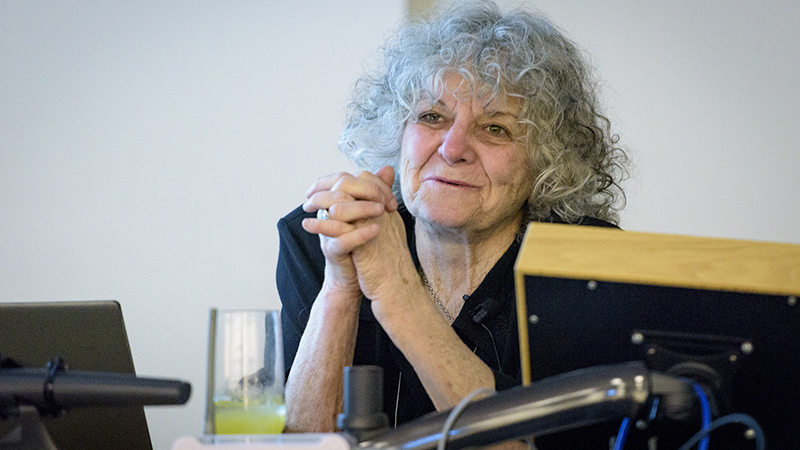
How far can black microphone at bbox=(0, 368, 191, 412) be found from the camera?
631 mm

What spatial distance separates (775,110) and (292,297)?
6.33 feet

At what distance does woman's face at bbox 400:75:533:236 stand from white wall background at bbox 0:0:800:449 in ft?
4.20

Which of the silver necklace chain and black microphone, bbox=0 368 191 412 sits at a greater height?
black microphone, bbox=0 368 191 412

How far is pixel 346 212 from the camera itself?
3.97 feet

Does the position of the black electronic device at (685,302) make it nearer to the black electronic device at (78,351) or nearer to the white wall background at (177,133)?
the black electronic device at (78,351)

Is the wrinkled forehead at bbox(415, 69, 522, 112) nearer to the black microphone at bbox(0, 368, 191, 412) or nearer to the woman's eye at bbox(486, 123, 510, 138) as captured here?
the woman's eye at bbox(486, 123, 510, 138)

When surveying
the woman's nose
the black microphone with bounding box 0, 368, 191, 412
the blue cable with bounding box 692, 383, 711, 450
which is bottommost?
the blue cable with bounding box 692, 383, 711, 450

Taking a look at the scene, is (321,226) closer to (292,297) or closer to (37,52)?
(292,297)

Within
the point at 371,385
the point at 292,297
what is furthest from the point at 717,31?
the point at 371,385

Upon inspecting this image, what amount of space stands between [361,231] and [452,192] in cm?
36

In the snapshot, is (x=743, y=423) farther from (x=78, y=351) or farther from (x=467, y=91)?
(x=467, y=91)

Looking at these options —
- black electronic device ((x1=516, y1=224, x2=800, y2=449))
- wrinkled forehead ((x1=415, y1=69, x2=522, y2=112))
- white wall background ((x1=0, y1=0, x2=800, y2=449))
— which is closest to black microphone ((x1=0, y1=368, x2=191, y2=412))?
black electronic device ((x1=516, y1=224, x2=800, y2=449))

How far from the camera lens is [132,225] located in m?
2.88

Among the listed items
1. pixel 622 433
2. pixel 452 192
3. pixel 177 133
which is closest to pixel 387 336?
pixel 452 192
